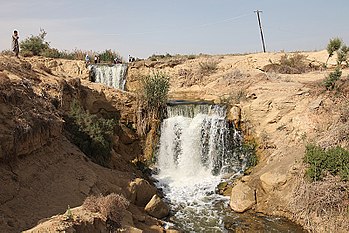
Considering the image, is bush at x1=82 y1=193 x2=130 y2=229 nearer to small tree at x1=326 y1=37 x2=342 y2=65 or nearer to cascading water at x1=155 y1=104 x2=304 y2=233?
cascading water at x1=155 y1=104 x2=304 y2=233

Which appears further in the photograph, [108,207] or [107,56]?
[107,56]

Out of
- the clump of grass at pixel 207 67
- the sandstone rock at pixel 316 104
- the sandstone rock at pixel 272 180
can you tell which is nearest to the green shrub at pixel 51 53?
the clump of grass at pixel 207 67

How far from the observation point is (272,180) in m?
10.8

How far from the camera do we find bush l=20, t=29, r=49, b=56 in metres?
22.1

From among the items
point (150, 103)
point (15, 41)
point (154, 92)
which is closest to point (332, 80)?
point (154, 92)

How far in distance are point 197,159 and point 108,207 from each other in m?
7.25

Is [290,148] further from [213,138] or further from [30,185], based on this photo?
[30,185]

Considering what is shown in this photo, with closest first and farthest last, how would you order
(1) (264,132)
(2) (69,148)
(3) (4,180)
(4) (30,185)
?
(3) (4,180) → (4) (30,185) → (2) (69,148) → (1) (264,132)

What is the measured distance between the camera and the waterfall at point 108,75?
22.6 metres

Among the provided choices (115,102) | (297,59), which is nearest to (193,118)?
(115,102)

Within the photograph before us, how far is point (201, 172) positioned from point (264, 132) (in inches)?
114

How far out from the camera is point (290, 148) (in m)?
12.2

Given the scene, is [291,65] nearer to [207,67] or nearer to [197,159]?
[207,67]

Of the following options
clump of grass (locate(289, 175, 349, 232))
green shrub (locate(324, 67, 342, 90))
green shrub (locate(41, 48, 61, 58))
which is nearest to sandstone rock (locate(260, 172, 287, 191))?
clump of grass (locate(289, 175, 349, 232))
